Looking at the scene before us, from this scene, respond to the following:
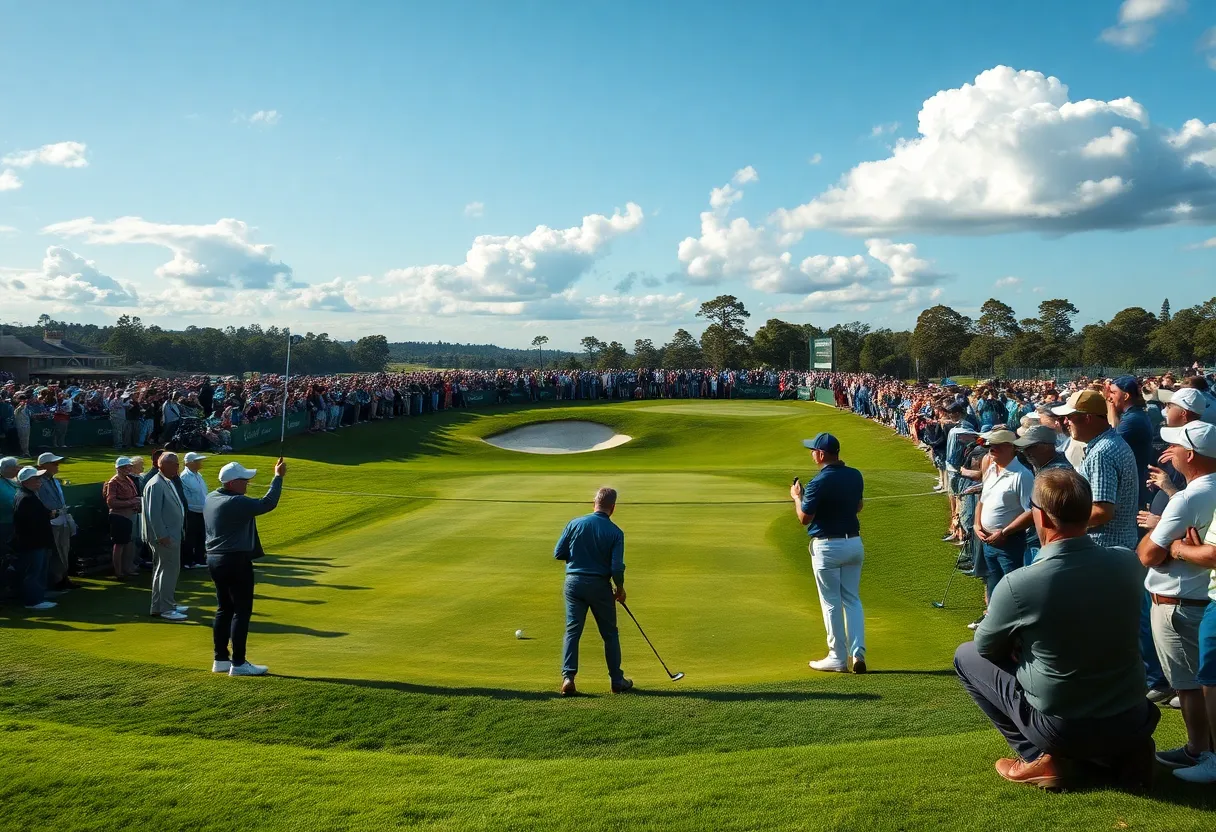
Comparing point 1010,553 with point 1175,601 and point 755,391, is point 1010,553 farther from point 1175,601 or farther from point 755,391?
point 755,391

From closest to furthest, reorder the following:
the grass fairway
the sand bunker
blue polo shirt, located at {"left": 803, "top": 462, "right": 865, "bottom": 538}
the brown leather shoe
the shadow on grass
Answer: the brown leather shoe, the grass fairway, the shadow on grass, blue polo shirt, located at {"left": 803, "top": 462, "right": 865, "bottom": 538}, the sand bunker

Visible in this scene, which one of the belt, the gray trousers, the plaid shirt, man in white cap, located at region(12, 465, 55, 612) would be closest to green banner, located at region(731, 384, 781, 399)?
man in white cap, located at region(12, 465, 55, 612)

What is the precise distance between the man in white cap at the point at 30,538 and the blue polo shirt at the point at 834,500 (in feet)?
36.2

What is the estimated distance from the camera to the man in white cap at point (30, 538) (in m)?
12.9

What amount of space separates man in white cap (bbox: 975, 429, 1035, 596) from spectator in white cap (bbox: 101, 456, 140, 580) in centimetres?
1326

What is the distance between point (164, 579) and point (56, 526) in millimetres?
3262

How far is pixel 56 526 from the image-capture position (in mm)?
14188

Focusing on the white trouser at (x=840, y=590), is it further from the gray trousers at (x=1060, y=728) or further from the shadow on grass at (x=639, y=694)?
the gray trousers at (x=1060, y=728)

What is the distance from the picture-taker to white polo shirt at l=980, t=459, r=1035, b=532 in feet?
30.5

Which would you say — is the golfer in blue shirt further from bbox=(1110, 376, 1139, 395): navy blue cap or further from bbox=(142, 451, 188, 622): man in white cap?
bbox=(142, 451, 188, 622): man in white cap

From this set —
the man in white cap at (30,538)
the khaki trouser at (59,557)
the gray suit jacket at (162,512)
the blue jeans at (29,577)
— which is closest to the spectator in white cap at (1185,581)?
the gray suit jacket at (162,512)

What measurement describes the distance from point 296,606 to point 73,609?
330cm

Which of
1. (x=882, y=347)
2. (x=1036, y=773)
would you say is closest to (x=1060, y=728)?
(x=1036, y=773)

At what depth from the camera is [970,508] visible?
1511 cm
